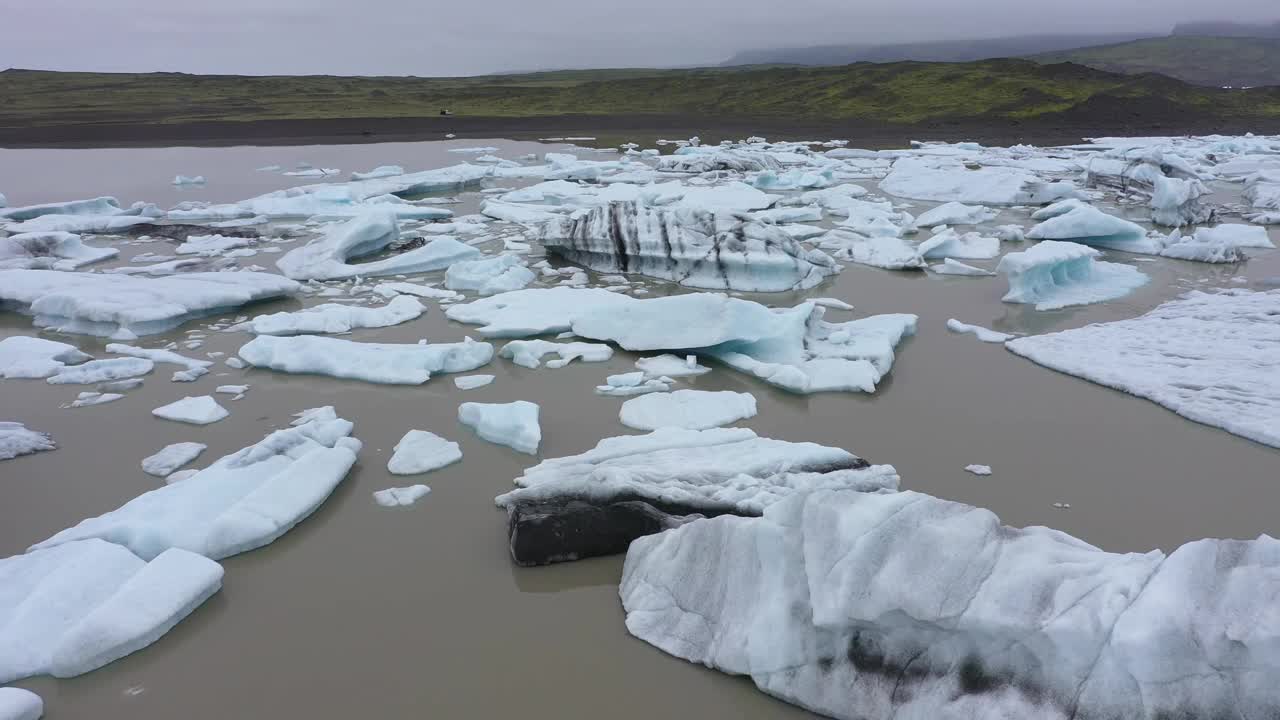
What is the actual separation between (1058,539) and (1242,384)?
253 centimetres

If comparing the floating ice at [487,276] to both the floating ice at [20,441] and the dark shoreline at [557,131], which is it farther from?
the dark shoreline at [557,131]

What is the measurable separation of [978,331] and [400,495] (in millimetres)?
3542

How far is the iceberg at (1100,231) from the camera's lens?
23.1ft

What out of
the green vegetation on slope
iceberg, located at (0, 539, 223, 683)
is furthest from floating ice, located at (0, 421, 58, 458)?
the green vegetation on slope

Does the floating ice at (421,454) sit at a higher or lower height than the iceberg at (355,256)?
lower

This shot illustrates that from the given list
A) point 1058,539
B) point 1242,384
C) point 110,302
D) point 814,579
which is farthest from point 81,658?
point 1242,384

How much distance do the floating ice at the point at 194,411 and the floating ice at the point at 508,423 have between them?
1.14 metres

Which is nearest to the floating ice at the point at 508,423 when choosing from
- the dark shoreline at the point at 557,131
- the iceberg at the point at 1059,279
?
the iceberg at the point at 1059,279

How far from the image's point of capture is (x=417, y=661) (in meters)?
2.02

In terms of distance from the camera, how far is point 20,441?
3.20m

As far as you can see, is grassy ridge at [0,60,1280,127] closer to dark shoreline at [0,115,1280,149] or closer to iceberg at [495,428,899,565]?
dark shoreline at [0,115,1280,149]

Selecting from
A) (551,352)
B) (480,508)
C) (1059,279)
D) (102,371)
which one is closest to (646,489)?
(480,508)

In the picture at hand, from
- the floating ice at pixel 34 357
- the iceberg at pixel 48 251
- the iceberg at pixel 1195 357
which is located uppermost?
the iceberg at pixel 48 251

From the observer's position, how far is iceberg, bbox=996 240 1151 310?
212 inches
